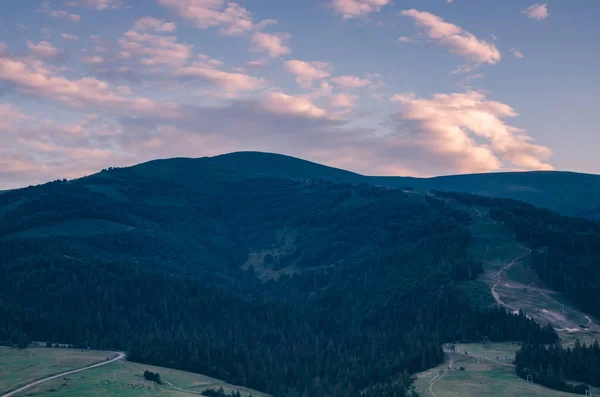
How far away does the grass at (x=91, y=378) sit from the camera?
12850cm

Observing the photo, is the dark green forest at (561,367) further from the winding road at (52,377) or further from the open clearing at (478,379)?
the winding road at (52,377)

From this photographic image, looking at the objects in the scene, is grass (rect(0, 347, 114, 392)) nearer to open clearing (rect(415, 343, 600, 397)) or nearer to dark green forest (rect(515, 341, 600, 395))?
open clearing (rect(415, 343, 600, 397))

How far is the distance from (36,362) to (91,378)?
2127 cm

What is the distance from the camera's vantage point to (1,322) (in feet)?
653

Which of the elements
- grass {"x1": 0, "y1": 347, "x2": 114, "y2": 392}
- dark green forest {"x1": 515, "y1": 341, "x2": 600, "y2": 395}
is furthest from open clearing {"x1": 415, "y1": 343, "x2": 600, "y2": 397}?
grass {"x1": 0, "y1": 347, "x2": 114, "y2": 392}

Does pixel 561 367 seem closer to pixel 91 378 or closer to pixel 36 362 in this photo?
pixel 91 378

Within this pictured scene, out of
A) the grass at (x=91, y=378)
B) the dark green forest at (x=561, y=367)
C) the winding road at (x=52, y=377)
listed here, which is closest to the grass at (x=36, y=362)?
the grass at (x=91, y=378)

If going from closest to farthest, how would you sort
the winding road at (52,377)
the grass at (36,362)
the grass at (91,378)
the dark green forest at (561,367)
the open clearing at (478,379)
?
the winding road at (52,377)
the open clearing at (478,379)
the grass at (91,378)
the dark green forest at (561,367)
the grass at (36,362)

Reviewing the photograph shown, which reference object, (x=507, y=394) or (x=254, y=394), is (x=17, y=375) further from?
(x=507, y=394)

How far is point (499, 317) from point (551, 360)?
4999 cm

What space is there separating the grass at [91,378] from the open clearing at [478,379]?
4775 cm

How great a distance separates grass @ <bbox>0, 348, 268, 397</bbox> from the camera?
128500 mm

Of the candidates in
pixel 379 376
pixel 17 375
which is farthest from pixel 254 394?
pixel 17 375

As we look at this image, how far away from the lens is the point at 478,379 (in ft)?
448
